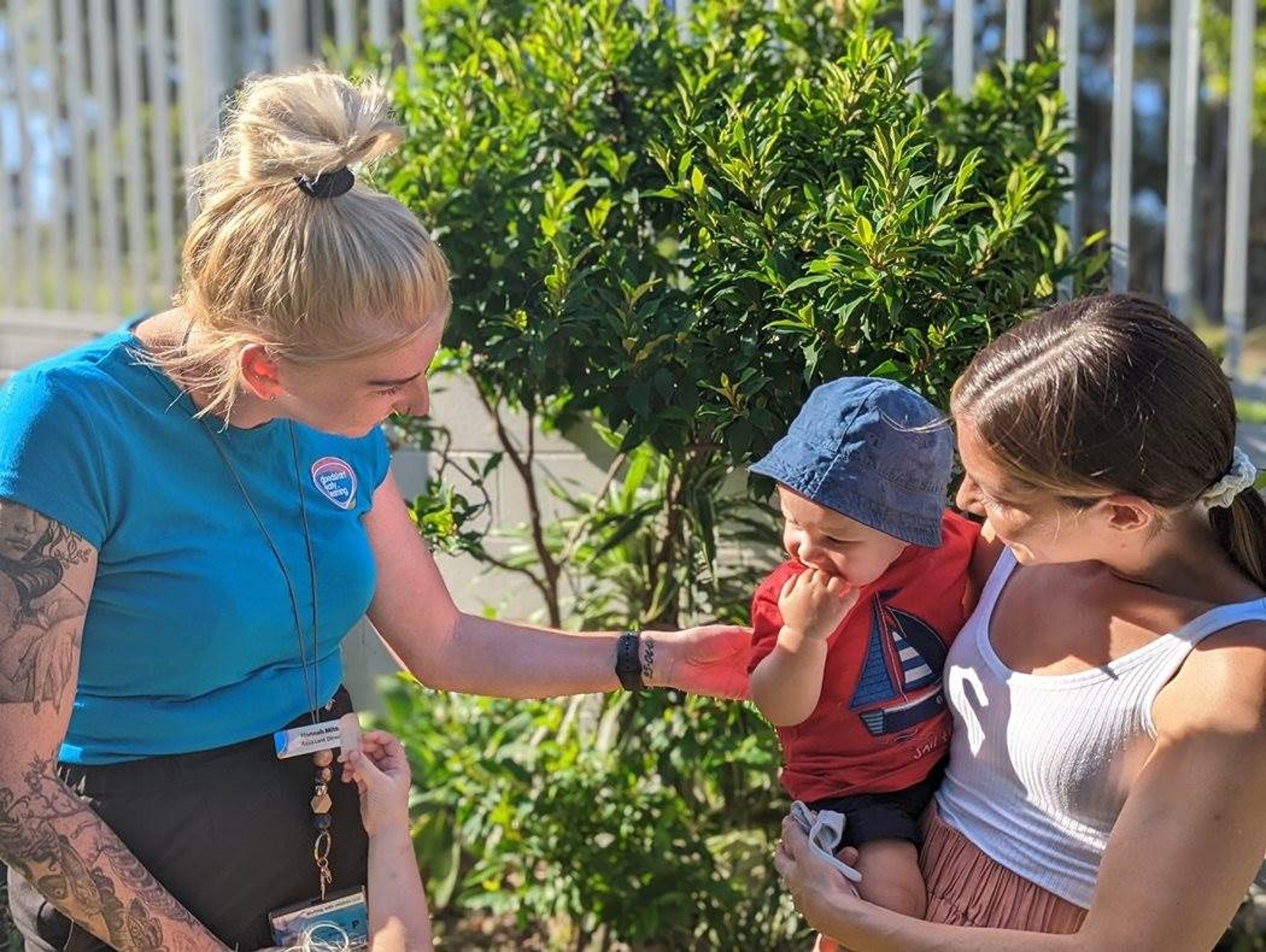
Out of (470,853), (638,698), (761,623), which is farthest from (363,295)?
(470,853)

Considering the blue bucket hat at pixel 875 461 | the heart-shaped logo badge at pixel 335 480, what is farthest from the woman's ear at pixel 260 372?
the blue bucket hat at pixel 875 461

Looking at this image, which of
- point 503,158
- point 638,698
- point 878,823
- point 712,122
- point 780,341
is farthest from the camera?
point 638,698

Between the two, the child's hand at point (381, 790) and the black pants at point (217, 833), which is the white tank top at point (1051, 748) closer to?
the child's hand at point (381, 790)

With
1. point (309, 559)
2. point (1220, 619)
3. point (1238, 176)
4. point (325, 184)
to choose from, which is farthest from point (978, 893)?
point (1238, 176)

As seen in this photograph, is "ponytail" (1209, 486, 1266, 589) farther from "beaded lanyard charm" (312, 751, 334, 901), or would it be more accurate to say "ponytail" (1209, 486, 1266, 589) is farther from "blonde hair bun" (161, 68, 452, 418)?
"beaded lanyard charm" (312, 751, 334, 901)

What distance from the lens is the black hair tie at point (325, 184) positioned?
Answer: 6.40 feet

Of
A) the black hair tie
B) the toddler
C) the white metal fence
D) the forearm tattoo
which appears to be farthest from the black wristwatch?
the white metal fence

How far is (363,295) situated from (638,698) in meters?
1.81

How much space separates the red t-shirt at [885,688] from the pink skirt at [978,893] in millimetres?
106

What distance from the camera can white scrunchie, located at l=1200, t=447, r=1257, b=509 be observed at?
6.02ft

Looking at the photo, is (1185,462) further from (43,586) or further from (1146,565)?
(43,586)

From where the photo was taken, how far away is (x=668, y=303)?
2.75 metres

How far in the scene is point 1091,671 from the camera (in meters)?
1.92

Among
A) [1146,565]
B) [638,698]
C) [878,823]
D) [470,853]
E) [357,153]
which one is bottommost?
[470,853]
